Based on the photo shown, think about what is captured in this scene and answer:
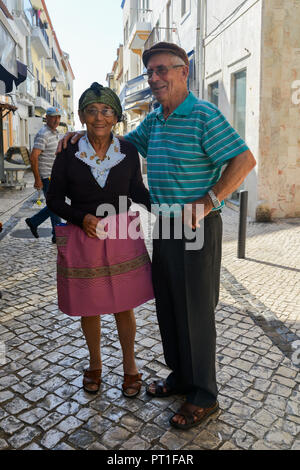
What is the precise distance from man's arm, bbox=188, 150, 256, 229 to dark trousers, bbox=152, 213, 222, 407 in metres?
0.18

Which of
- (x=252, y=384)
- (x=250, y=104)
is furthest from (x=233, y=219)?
(x=252, y=384)

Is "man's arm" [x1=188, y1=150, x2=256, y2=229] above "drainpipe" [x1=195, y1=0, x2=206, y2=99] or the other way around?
the other way around

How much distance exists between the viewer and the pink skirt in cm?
259

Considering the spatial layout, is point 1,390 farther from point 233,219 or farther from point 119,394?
point 233,219

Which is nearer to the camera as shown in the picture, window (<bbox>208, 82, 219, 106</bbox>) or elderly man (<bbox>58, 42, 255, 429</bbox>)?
elderly man (<bbox>58, 42, 255, 429</bbox>)

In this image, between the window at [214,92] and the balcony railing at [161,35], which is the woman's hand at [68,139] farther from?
the balcony railing at [161,35]

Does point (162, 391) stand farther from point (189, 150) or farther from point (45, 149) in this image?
point (45, 149)

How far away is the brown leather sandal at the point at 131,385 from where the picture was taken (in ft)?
9.21

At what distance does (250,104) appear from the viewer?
9.34 meters

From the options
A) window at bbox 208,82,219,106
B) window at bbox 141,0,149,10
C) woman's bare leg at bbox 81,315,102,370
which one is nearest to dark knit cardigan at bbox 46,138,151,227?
woman's bare leg at bbox 81,315,102,370

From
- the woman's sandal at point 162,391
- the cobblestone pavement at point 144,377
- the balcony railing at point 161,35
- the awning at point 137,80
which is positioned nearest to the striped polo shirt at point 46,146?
the cobblestone pavement at point 144,377

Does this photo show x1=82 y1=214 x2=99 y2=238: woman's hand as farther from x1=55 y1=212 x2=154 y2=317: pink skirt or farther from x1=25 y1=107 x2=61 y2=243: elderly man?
x1=25 y1=107 x2=61 y2=243: elderly man

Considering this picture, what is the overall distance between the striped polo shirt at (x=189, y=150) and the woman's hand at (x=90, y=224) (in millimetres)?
377

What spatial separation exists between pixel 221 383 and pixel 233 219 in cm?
685
